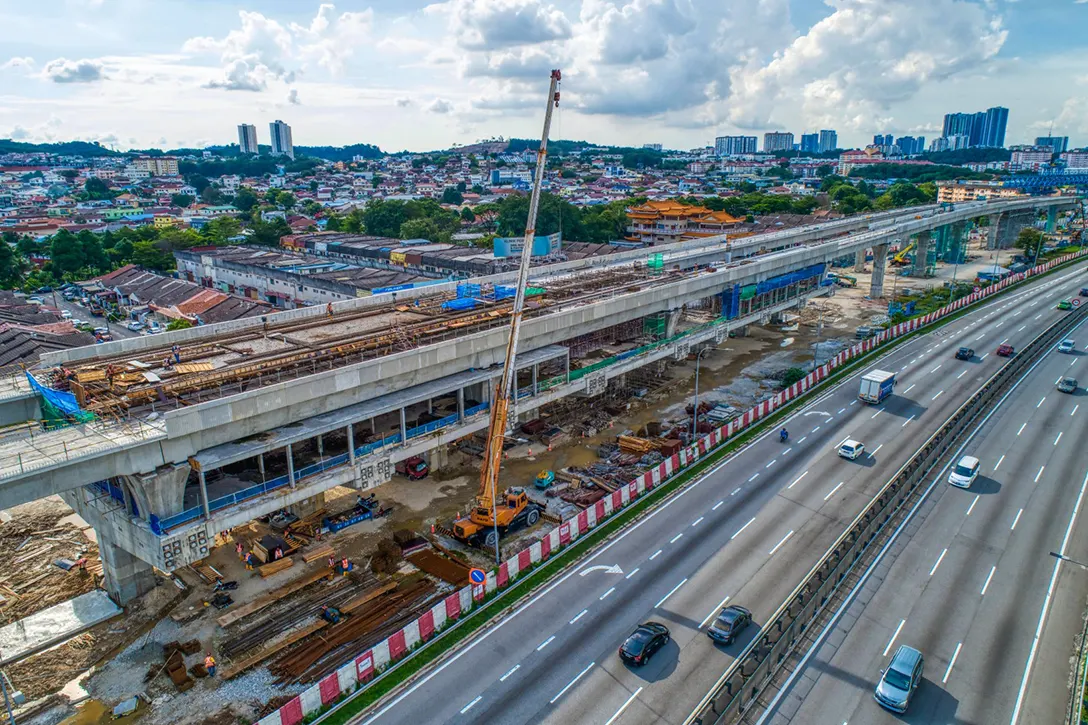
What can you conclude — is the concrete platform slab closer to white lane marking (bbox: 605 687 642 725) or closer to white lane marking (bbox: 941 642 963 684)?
white lane marking (bbox: 605 687 642 725)

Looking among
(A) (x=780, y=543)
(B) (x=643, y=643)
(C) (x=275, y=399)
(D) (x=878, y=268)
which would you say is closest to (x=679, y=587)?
(B) (x=643, y=643)

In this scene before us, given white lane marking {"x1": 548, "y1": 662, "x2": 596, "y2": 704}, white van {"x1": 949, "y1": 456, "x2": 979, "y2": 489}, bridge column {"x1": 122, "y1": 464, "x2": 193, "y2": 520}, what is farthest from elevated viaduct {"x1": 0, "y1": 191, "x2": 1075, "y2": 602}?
white van {"x1": 949, "y1": 456, "x2": 979, "y2": 489}

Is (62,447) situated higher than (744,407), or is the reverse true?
(62,447)

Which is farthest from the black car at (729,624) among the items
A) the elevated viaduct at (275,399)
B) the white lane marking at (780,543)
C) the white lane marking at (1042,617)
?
the elevated viaduct at (275,399)

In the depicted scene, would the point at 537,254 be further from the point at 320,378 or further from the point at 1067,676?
the point at 1067,676

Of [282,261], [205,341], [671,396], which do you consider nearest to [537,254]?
[282,261]

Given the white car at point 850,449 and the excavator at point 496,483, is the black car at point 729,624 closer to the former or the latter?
the excavator at point 496,483

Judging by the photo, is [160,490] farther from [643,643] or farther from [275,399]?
[643,643]
